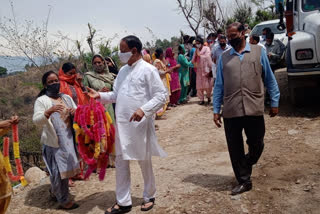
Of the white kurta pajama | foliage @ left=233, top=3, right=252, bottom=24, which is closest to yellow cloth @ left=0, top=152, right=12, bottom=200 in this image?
the white kurta pajama

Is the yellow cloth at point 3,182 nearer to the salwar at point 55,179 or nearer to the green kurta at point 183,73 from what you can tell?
the salwar at point 55,179

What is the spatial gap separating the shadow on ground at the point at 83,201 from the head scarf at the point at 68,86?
1.28 m

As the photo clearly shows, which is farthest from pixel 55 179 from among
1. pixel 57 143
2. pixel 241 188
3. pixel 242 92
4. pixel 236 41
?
pixel 236 41

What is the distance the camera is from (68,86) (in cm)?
461

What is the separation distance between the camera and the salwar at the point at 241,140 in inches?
142

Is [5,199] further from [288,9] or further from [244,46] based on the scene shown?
[288,9]

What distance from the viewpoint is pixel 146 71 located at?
3.50 meters

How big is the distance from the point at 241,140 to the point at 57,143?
207cm

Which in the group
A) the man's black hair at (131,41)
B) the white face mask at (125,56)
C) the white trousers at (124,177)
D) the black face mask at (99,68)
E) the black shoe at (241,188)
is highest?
the man's black hair at (131,41)

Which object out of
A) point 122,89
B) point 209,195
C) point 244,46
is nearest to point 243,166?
point 209,195

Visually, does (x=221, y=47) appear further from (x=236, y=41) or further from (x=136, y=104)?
(x=136, y=104)

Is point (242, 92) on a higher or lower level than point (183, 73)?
higher

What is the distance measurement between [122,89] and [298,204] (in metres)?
2.07

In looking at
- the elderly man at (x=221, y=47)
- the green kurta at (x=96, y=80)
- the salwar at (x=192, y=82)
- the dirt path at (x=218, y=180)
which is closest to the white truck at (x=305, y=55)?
the dirt path at (x=218, y=180)
